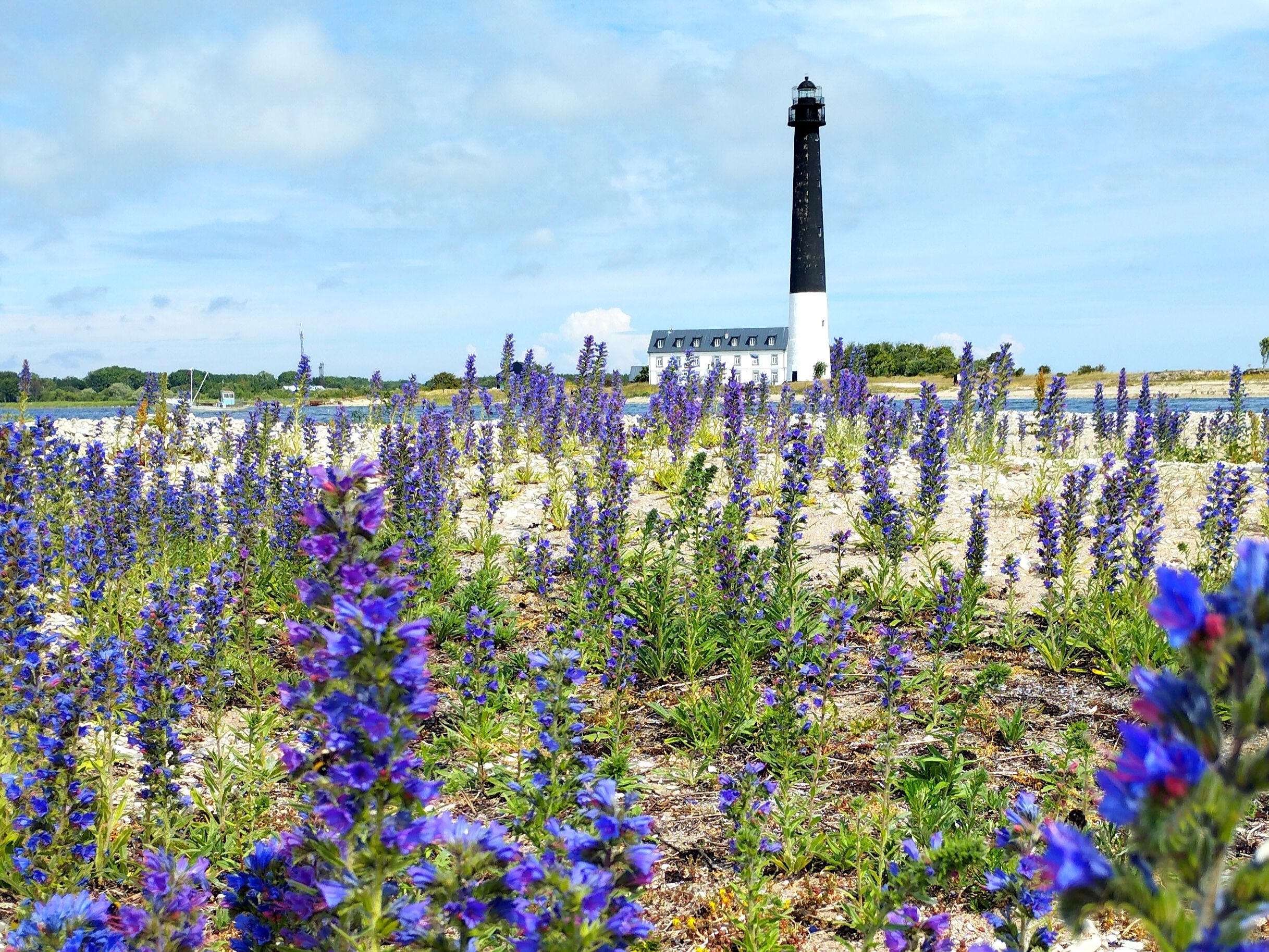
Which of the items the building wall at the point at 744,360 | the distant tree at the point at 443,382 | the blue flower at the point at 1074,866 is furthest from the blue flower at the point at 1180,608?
the building wall at the point at 744,360

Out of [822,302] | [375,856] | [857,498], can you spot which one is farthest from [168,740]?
[822,302]

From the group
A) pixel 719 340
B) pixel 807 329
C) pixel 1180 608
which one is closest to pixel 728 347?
pixel 719 340

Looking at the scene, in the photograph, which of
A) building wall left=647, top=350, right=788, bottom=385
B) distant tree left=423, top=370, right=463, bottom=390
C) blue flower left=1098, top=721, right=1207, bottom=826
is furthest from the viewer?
building wall left=647, top=350, right=788, bottom=385

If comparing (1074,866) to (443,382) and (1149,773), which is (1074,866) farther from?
(443,382)

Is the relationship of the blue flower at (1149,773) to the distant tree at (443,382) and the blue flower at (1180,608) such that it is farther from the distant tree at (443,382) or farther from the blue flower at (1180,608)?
the distant tree at (443,382)

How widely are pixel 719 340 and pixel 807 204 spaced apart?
1124 inches

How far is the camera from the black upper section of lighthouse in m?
47.8

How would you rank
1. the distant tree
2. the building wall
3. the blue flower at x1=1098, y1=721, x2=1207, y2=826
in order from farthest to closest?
the building wall
the distant tree
the blue flower at x1=1098, y1=721, x2=1207, y2=826

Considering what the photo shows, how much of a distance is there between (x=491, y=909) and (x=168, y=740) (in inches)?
87.3

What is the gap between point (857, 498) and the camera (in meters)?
11.6

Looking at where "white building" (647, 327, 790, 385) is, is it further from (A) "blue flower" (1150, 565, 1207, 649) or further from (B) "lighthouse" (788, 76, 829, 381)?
(A) "blue flower" (1150, 565, 1207, 649)

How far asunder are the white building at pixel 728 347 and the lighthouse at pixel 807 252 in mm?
21315

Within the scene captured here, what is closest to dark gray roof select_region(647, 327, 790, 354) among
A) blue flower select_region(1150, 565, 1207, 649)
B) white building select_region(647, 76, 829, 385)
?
white building select_region(647, 76, 829, 385)

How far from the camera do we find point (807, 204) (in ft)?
156
